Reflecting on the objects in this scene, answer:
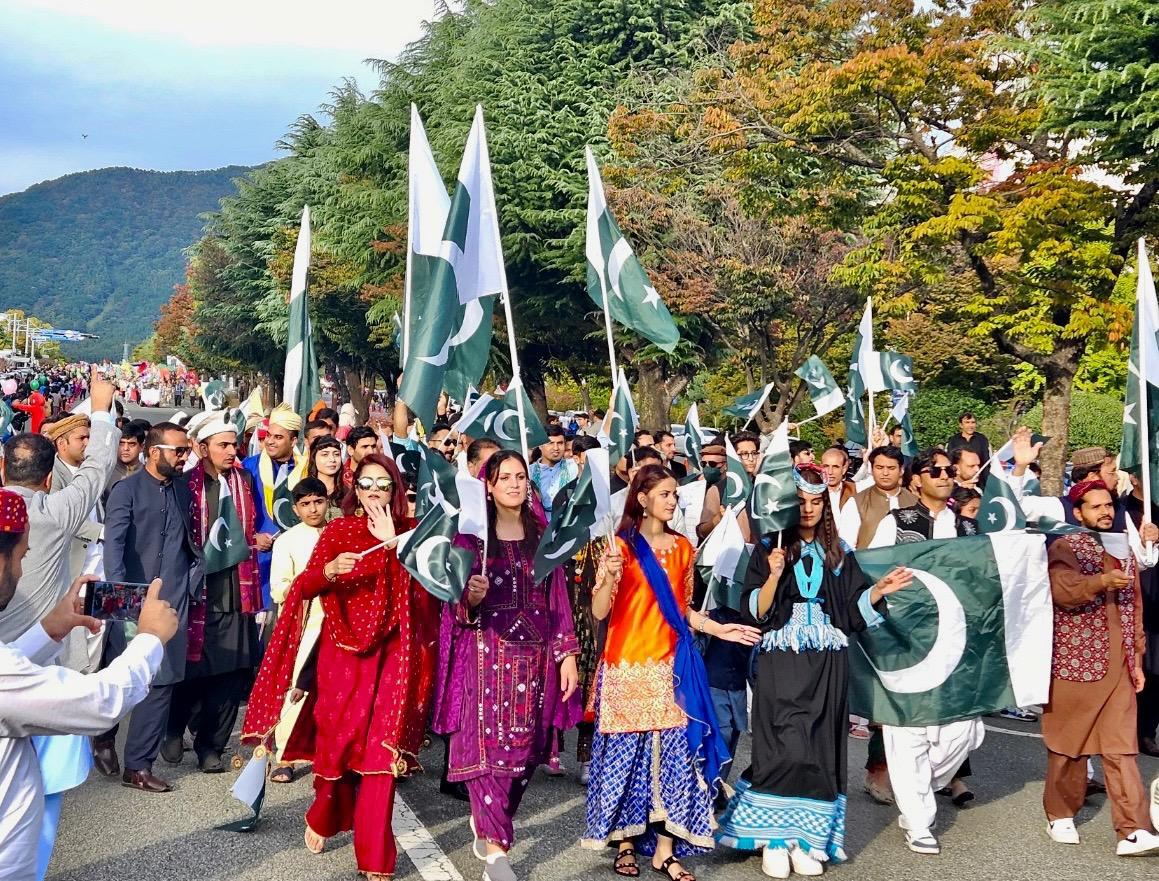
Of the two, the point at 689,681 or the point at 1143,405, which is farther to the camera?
the point at 1143,405

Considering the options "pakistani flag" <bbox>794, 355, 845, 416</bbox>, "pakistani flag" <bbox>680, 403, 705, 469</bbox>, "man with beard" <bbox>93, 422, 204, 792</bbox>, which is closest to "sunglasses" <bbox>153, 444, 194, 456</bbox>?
"man with beard" <bbox>93, 422, 204, 792</bbox>

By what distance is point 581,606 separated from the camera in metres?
7.15

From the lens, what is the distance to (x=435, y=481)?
538 cm

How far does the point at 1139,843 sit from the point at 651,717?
90.0 inches

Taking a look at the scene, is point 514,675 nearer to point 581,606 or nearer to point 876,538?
point 581,606

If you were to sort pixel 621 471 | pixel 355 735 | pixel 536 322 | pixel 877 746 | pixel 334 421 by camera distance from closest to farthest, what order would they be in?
pixel 355 735 < pixel 877 746 < pixel 621 471 < pixel 334 421 < pixel 536 322

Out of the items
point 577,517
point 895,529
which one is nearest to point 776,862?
point 577,517

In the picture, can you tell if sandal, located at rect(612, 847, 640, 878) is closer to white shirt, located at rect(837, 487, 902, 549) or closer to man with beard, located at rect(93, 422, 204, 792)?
man with beard, located at rect(93, 422, 204, 792)

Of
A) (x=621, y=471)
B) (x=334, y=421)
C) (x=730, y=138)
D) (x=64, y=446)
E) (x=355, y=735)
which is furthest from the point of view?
(x=730, y=138)

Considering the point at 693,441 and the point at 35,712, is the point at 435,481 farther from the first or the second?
the point at 693,441

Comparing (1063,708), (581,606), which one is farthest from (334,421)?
(1063,708)

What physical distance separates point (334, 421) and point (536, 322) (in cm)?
2013

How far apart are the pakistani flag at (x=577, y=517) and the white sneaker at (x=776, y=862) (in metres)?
1.51

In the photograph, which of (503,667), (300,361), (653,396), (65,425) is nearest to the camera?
(503,667)
